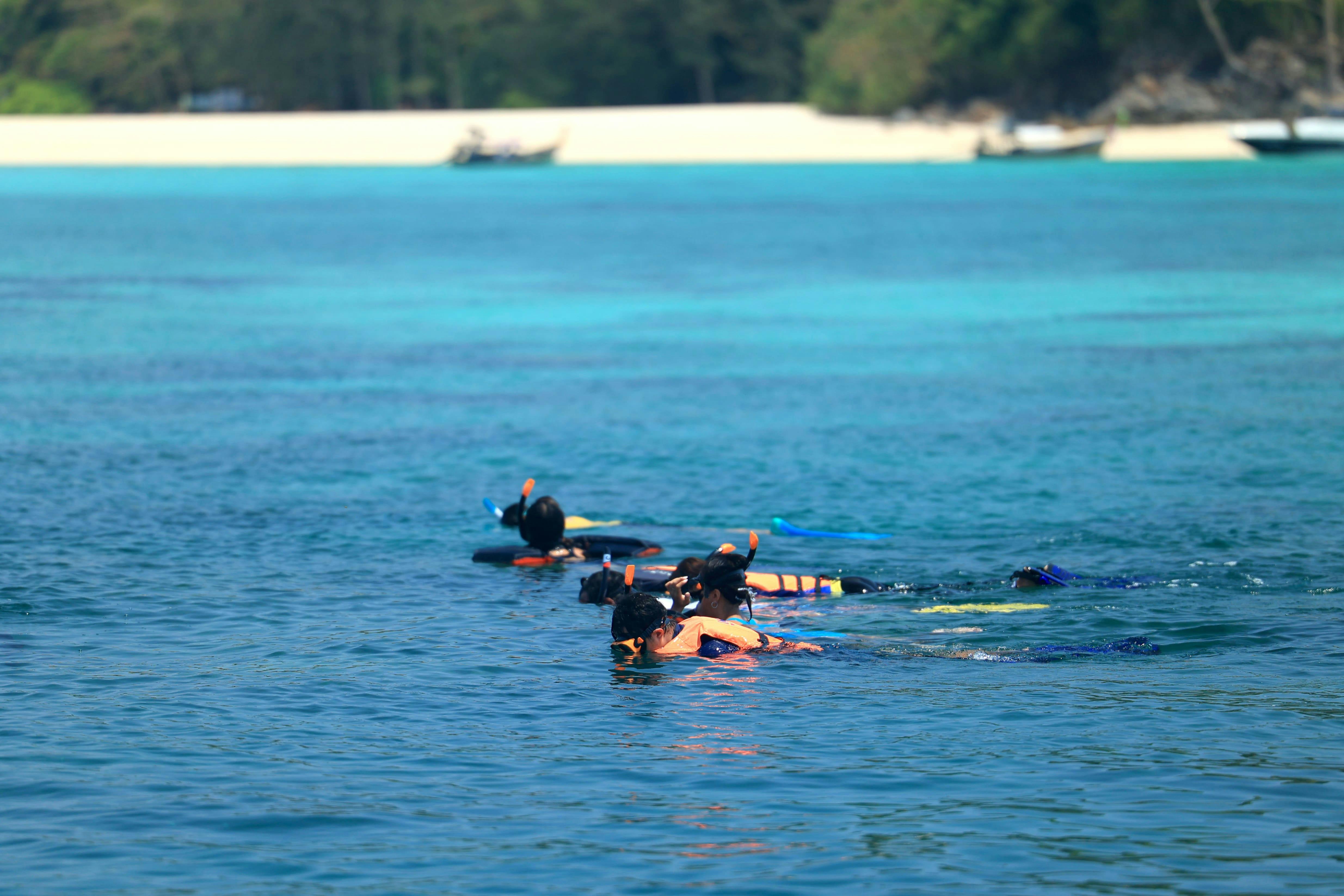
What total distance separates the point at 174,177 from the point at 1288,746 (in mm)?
130940

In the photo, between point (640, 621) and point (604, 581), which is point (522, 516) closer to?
point (604, 581)

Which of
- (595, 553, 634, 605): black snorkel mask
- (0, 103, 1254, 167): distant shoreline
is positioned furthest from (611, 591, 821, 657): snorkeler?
(0, 103, 1254, 167): distant shoreline

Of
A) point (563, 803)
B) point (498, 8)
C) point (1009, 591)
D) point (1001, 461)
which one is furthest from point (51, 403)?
point (498, 8)

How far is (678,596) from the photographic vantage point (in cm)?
1681

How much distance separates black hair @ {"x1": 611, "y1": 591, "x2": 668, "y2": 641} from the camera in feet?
52.4

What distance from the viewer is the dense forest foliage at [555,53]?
130875mm

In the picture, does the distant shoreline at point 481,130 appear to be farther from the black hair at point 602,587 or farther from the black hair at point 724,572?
the black hair at point 724,572

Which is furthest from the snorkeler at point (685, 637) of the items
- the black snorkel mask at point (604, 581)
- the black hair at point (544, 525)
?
the black hair at point (544, 525)

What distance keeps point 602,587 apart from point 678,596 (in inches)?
62.7

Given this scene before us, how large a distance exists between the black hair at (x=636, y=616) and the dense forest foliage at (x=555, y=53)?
114968mm

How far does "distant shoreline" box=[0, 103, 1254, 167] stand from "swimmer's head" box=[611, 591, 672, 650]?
124 m

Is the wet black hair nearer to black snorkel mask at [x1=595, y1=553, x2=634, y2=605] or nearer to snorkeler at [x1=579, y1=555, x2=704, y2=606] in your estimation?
snorkeler at [x1=579, y1=555, x2=704, y2=606]

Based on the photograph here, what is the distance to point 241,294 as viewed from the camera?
5259 cm

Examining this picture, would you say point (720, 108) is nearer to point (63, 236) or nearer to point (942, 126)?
point (942, 126)
